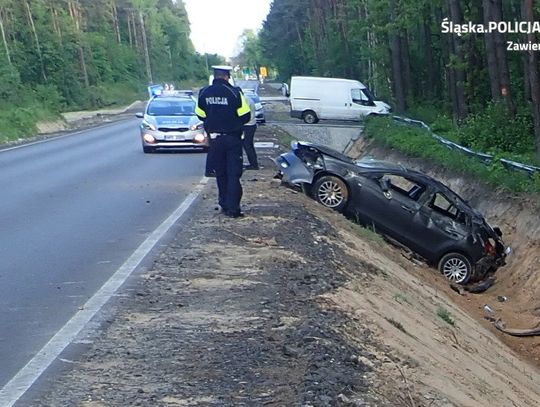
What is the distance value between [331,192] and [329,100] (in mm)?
26927

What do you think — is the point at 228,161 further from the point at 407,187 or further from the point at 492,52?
the point at 492,52

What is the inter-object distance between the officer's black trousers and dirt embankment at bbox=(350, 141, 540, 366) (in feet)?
12.8

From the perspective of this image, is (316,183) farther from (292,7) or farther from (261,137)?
(292,7)

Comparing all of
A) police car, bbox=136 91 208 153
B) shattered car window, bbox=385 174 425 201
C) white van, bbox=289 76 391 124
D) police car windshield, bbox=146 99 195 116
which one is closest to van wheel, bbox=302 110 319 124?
white van, bbox=289 76 391 124

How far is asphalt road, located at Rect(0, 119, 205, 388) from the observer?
750cm

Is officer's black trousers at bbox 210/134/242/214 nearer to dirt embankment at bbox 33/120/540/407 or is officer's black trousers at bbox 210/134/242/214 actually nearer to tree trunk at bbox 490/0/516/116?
dirt embankment at bbox 33/120/540/407

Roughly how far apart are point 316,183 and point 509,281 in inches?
142

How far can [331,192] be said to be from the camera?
1575cm

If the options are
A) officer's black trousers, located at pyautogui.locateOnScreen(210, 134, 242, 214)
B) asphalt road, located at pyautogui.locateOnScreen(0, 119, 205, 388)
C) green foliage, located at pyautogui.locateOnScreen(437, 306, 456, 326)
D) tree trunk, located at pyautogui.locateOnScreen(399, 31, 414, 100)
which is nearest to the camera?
asphalt road, located at pyautogui.locateOnScreen(0, 119, 205, 388)

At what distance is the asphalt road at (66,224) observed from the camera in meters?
7.50

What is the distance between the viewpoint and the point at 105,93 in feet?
321

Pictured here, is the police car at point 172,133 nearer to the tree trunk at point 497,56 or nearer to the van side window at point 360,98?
the tree trunk at point 497,56

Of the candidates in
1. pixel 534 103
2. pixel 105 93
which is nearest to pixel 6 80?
pixel 105 93

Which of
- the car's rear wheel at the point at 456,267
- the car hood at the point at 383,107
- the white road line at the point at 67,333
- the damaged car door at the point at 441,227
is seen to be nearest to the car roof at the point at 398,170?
the damaged car door at the point at 441,227
